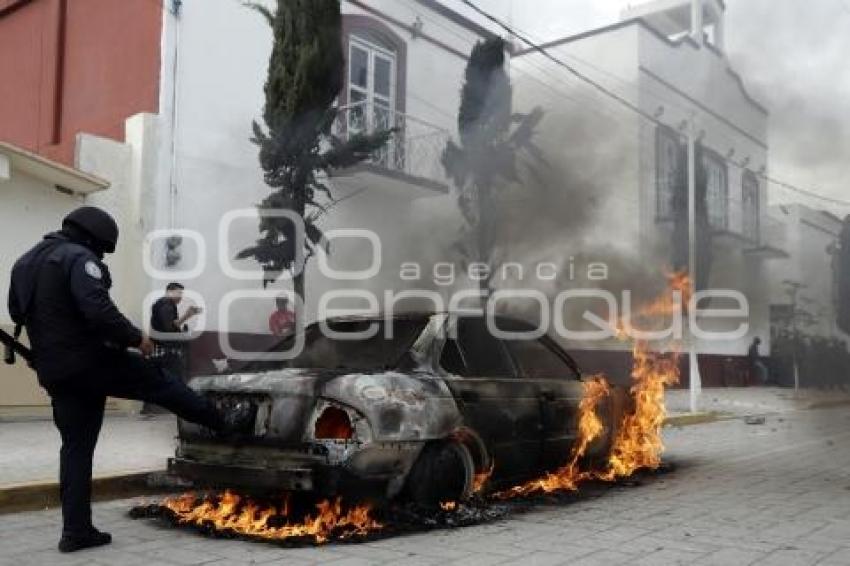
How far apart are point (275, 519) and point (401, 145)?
966cm

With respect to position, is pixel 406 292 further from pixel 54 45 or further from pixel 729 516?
pixel 729 516

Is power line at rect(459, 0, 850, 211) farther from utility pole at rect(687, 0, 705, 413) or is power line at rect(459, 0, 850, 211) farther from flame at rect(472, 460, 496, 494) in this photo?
flame at rect(472, 460, 496, 494)

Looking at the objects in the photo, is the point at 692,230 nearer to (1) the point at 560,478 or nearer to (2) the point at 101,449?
(1) the point at 560,478

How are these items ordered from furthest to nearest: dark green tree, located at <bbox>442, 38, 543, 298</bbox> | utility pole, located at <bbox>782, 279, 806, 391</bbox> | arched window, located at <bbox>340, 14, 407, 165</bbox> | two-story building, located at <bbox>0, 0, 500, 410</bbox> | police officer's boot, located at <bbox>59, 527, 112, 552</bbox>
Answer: utility pole, located at <bbox>782, 279, 806, 391</bbox>, arched window, located at <bbox>340, 14, 407, 165</bbox>, dark green tree, located at <bbox>442, 38, 543, 298</bbox>, two-story building, located at <bbox>0, 0, 500, 410</bbox>, police officer's boot, located at <bbox>59, 527, 112, 552</bbox>

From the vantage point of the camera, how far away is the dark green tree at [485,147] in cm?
1157

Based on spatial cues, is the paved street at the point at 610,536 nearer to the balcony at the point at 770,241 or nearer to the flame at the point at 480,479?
the flame at the point at 480,479

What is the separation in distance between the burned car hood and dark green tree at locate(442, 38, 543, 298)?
7.26 metres

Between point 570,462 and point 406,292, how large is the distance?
274 inches

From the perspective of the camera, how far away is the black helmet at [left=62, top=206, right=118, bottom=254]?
166 inches

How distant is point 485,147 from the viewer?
1189 centimetres

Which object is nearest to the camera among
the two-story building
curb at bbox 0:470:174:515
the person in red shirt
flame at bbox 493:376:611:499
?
curb at bbox 0:470:174:515

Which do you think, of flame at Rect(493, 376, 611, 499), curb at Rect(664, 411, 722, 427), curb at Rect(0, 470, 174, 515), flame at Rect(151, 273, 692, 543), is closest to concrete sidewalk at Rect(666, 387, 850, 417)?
curb at Rect(664, 411, 722, 427)

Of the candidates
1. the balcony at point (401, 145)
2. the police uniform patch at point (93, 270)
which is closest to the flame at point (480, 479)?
the police uniform patch at point (93, 270)

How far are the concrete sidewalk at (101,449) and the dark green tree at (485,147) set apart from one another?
5.11 metres
